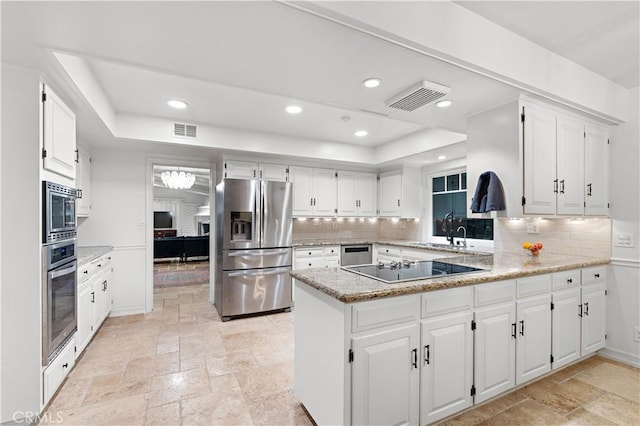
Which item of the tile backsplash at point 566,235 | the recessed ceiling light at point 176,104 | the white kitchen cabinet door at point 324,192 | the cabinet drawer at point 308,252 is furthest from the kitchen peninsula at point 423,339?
the white kitchen cabinet door at point 324,192

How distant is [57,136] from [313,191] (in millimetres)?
3351

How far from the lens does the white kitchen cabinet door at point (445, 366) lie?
182cm

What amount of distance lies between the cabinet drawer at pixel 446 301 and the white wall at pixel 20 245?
8.00 feet

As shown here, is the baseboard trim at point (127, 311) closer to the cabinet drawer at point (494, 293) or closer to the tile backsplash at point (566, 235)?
the cabinet drawer at point (494, 293)

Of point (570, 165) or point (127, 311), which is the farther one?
point (127, 311)

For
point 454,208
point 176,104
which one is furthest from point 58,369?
point 454,208

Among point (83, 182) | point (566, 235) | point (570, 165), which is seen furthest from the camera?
point (83, 182)

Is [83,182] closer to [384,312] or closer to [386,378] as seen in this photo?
[384,312]

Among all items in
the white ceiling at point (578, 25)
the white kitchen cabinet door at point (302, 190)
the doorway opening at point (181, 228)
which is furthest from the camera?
the doorway opening at point (181, 228)

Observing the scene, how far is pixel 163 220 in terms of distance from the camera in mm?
11641

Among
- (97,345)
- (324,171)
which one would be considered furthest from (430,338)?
(324,171)

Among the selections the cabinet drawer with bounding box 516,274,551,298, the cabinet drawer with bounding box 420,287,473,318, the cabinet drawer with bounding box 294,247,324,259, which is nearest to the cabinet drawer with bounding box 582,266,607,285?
the cabinet drawer with bounding box 516,274,551,298

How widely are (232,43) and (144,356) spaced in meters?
2.87


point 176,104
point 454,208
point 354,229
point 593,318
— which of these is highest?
point 176,104
